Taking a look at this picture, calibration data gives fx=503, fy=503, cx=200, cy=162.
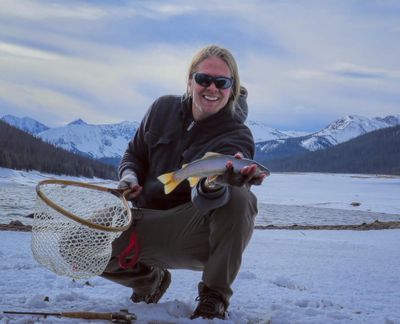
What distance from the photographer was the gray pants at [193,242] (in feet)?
10.1

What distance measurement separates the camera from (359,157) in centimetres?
15738

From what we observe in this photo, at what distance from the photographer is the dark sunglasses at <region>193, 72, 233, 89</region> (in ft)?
10.9

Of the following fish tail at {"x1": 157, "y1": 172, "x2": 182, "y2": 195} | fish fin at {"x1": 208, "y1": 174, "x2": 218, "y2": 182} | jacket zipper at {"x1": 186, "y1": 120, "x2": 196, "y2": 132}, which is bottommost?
fish tail at {"x1": 157, "y1": 172, "x2": 182, "y2": 195}

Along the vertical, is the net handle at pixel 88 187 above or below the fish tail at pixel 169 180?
below

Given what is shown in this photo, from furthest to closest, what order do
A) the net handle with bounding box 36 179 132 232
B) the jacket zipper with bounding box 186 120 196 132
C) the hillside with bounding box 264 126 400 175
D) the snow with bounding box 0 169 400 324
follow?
1. the hillside with bounding box 264 126 400 175
2. the jacket zipper with bounding box 186 120 196 132
3. the snow with bounding box 0 169 400 324
4. the net handle with bounding box 36 179 132 232

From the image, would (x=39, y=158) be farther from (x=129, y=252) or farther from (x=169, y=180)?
(x=169, y=180)

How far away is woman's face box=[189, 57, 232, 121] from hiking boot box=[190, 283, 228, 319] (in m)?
1.20

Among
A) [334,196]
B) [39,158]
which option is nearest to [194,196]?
[334,196]

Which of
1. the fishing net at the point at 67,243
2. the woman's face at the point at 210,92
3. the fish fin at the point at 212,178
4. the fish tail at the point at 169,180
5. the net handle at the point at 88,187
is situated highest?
the woman's face at the point at 210,92

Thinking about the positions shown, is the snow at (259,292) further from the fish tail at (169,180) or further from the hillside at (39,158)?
the hillside at (39,158)

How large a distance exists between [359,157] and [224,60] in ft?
531

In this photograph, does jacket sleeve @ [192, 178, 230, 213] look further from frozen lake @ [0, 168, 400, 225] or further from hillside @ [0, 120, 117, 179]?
hillside @ [0, 120, 117, 179]

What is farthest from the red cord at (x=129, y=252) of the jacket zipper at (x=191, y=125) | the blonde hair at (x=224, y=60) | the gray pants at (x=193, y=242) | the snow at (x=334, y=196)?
the snow at (x=334, y=196)

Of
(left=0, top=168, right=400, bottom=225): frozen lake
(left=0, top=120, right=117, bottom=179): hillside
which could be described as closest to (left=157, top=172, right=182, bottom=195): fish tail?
(left=0, top=168, right=400, bottom=225): frozen lake
